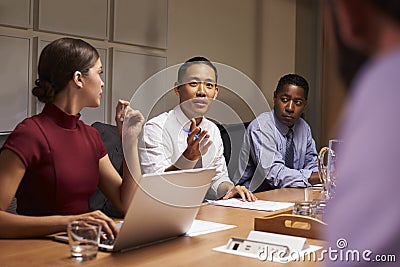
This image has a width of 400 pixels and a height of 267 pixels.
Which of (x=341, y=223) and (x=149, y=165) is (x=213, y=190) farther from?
(x=341, y=223)

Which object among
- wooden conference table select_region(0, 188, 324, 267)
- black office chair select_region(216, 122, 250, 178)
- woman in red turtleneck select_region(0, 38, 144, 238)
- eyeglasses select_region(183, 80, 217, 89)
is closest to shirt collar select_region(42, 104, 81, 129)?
woman in red turtleneck select_region(0, 38, 144, 238)

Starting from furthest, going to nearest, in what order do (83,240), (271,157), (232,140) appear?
1. (232,140)
2. (271,157)
3. (83,240)

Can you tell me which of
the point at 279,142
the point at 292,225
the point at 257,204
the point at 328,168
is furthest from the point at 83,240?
the point at 279,142

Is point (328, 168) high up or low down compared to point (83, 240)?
up

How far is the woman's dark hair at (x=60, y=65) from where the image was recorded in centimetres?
164

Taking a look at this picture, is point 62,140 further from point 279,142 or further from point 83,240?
point 279,142

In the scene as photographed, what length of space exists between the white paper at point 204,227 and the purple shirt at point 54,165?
1.34ft

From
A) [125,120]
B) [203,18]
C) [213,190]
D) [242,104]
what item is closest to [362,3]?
[125,120]

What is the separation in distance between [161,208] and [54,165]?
552 millimetres

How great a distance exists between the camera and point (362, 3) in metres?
0.16

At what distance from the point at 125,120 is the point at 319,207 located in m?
0.65

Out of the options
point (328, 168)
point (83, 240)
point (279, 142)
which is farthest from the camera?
point (279, 142)

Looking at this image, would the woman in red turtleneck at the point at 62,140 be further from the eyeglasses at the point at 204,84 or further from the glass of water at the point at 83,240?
the eyeglasses at the point at 204,84

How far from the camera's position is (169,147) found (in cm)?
237
